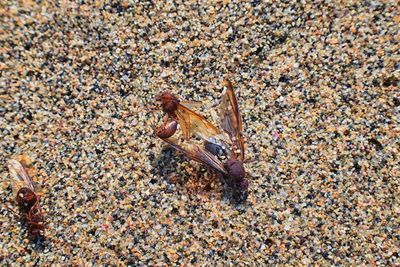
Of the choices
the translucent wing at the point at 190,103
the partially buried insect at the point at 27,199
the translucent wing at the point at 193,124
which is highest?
the translucent wing at the point at 190,103

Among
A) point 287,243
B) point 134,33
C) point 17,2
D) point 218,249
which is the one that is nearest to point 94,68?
point 134,33

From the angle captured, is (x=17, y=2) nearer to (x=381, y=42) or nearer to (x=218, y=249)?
(x=218, y=249)

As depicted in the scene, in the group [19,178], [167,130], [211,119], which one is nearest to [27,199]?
[19,178]

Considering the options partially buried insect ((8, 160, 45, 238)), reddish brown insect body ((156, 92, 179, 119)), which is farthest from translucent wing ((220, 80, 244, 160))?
partially buried insect ((8, 160, 45, 238))

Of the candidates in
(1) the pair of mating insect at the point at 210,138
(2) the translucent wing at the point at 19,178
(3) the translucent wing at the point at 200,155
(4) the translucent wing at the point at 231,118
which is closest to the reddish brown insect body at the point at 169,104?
(1) the pair of mating insect at the point at 210,138

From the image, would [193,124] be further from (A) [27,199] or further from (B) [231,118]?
(A) [27,199]

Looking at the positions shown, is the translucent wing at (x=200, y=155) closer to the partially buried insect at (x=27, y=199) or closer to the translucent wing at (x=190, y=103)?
the translucent wing at (x=190, y=103)

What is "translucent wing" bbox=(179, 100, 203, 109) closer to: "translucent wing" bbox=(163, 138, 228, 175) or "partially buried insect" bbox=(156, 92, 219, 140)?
"partially buried insect" bbox=(156, 92, 219, 140)
